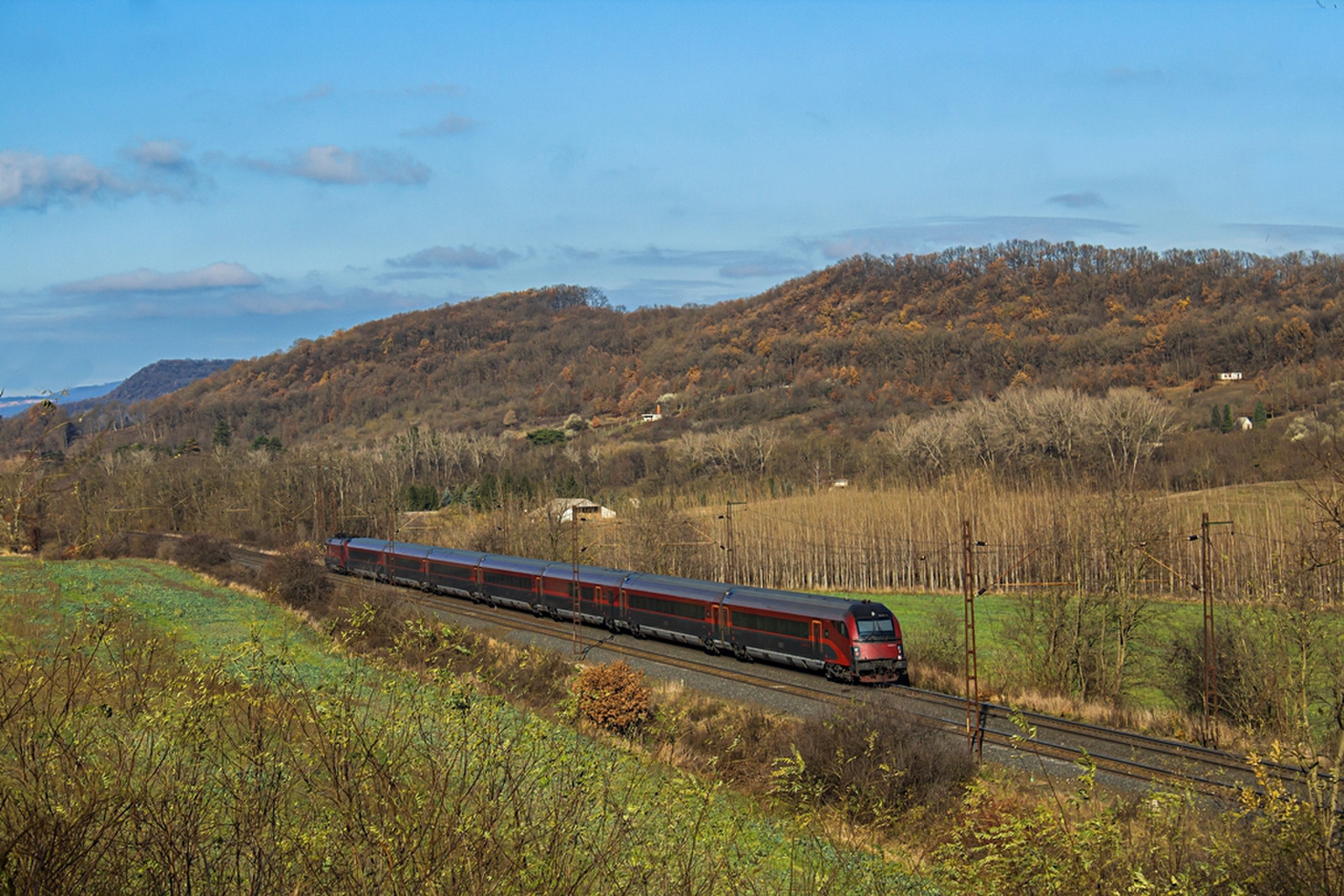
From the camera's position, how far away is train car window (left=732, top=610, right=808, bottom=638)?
29.8m

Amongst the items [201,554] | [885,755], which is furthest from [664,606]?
[201,554]

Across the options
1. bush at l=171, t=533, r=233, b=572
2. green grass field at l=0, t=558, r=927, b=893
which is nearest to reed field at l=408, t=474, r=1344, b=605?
bush at l=171, t=533, r=233, b=572

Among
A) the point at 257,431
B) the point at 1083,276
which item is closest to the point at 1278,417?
the point at 1083,276

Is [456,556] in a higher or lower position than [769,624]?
higher

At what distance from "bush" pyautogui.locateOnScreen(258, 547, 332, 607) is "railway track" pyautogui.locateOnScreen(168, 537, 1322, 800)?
30.7ft

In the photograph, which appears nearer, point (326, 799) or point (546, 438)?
point (326, 799)

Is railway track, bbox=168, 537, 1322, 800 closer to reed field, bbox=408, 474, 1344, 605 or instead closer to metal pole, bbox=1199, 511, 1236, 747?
metal pole, bbox=1199, 511, 1236, 747

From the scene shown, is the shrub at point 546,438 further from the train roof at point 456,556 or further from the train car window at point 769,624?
the train car window at point 769,624

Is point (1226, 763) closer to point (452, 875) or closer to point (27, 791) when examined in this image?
point (452, 875)

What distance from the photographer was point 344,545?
5419cm

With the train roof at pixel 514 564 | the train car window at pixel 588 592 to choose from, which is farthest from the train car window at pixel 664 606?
the train roof at pixel 514 564

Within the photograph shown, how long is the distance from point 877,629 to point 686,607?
788 centimetres

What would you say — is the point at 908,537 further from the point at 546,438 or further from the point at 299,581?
the point at 546,438

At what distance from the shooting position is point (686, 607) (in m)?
34.1
